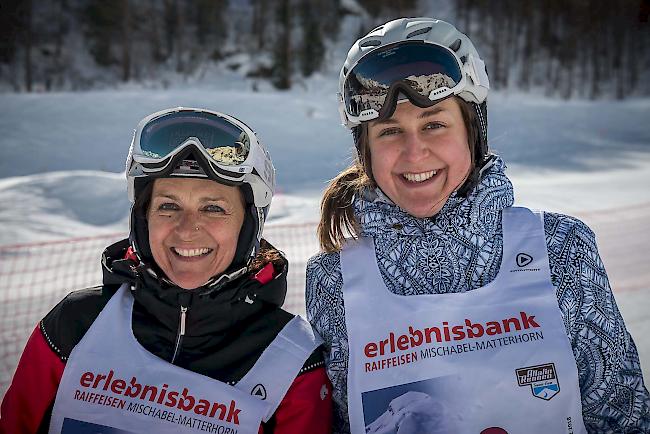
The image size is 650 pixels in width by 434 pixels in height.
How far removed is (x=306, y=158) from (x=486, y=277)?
1260cm

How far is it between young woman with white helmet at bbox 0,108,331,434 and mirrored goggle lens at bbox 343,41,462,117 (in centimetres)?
52

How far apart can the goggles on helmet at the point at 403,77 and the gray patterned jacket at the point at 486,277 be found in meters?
0.35

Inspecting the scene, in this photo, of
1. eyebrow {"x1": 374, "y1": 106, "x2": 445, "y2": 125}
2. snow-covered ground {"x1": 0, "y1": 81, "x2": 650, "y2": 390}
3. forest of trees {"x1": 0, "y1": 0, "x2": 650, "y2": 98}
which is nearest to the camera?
eyebrow {"x1": 374, "y1": 106, "x2": 445, "y2": 125}

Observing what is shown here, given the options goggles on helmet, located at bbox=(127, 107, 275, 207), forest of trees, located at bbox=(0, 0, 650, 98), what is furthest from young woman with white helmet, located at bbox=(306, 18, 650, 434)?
forest of trees, located at bbox=(0, 0, 650, 98)

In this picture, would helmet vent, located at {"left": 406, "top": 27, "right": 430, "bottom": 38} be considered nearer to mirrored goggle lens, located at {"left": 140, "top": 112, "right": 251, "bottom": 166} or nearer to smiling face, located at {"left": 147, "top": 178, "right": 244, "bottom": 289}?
mirrored goggle lens, located at {"left": 140, "top": 112, "right": 251, "bottom": 166}

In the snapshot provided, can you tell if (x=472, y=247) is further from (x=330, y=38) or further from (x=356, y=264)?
(x=330, y=38)

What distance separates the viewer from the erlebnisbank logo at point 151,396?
2.00 m

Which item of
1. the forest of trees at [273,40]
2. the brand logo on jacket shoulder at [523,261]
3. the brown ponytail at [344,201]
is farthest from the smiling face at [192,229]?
the forest of trees at [273,40]

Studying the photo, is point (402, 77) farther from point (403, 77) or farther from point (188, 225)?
point (188, 225)

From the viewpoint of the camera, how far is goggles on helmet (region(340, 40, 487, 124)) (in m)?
2.11

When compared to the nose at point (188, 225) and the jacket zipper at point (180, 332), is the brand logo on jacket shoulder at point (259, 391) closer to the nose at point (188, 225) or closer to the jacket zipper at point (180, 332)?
the jacket zipper at point (180, 332)

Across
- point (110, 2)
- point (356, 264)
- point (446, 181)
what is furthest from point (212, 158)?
point (110, 2)

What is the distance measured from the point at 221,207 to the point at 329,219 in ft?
1.45

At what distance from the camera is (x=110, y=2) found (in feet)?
78.9
